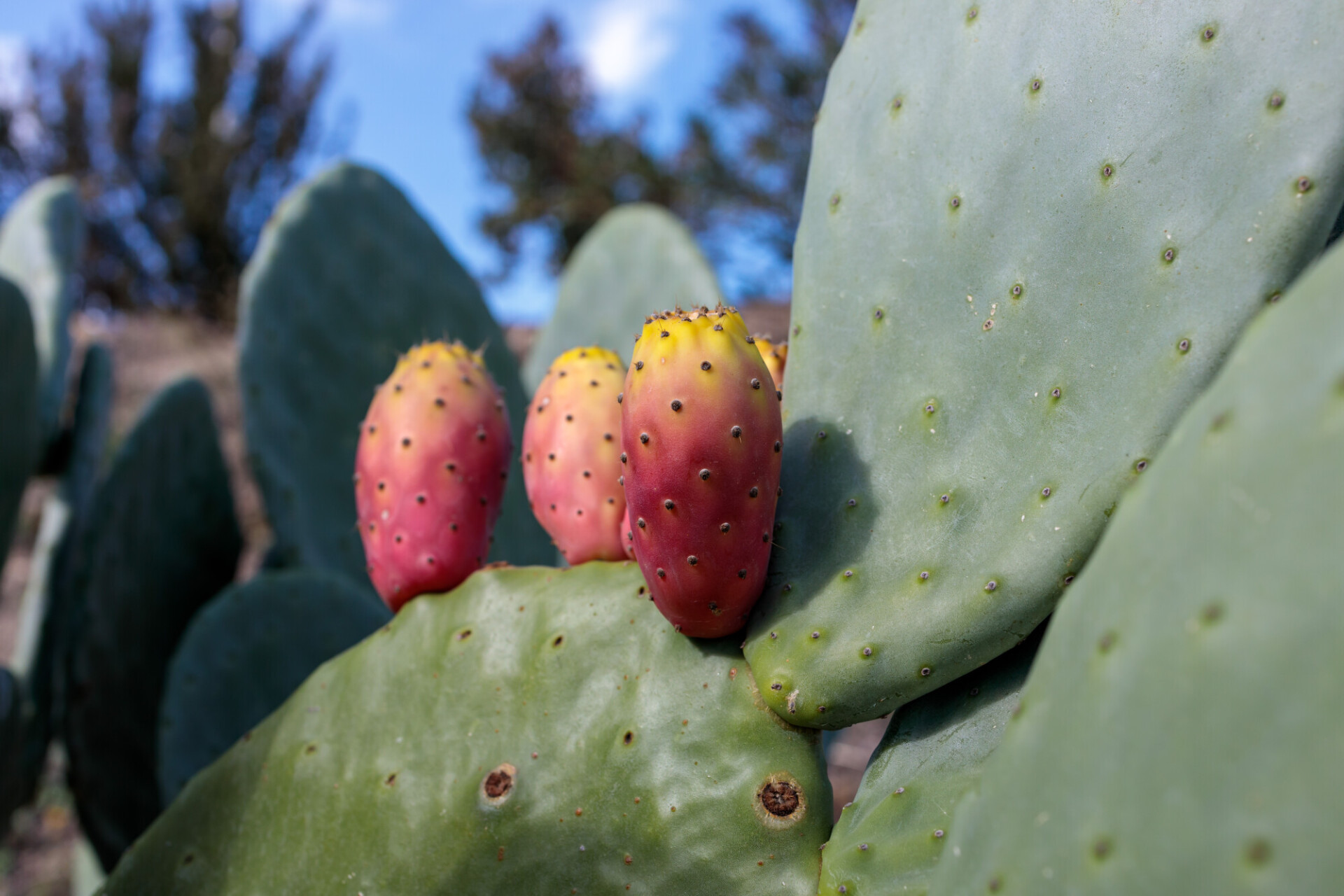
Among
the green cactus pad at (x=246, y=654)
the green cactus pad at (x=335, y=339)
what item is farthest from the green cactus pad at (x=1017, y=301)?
the green cactus pad at (x=246, y=654)

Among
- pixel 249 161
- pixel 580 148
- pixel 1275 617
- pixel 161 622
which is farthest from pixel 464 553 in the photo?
pixel 249 161

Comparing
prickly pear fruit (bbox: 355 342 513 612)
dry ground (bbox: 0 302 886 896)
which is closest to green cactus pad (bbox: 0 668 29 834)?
dry ground (bbox: 0 302 886 896)

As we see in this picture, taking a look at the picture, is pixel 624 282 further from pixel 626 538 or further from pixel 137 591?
pixel 626 538

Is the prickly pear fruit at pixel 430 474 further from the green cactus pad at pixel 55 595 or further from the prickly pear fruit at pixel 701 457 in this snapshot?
the green cactus pad at pixel 55 595

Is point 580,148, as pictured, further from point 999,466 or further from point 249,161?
point 999,466

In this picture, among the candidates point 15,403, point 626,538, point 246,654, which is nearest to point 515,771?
point 626,538
